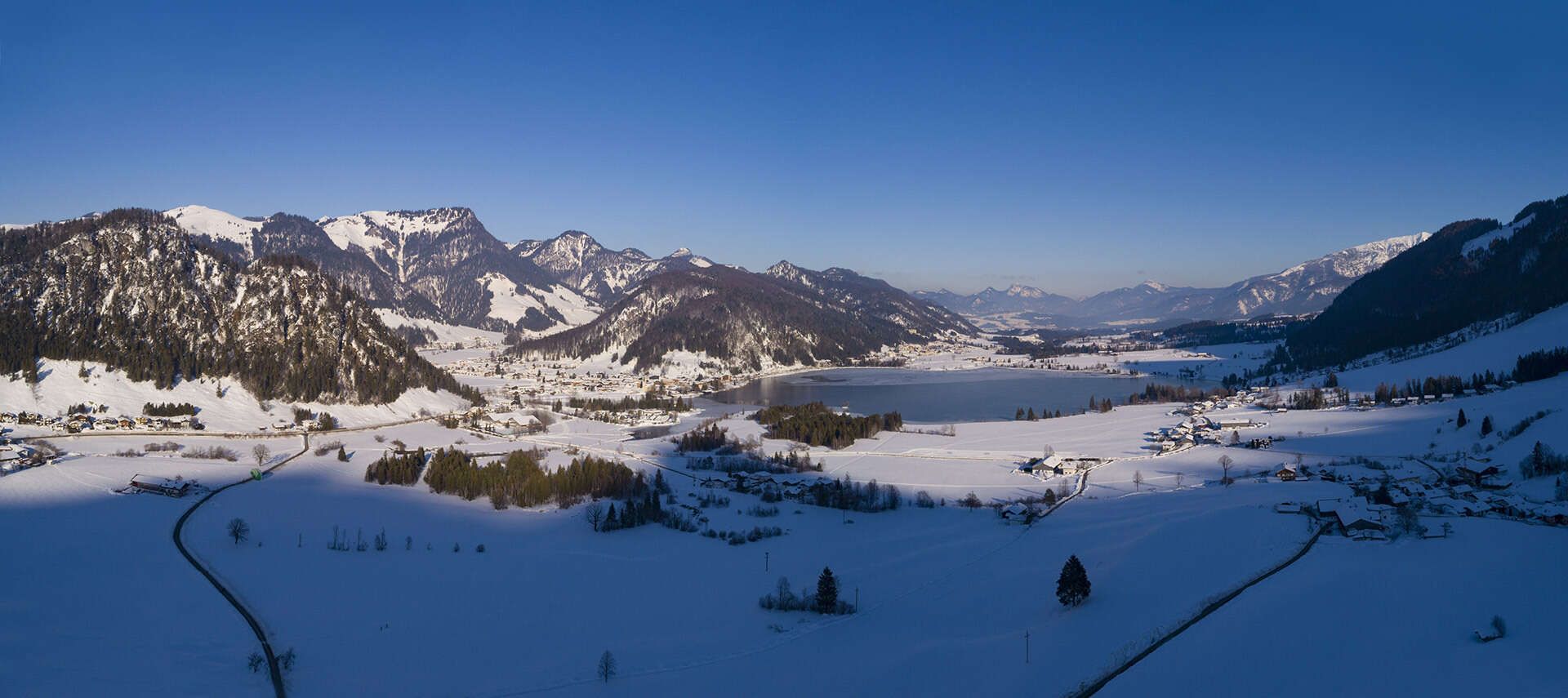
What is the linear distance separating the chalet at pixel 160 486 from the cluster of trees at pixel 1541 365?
95826 millimetres

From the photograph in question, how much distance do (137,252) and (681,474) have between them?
207ft

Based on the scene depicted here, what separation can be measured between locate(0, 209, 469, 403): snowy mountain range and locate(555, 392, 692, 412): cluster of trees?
60.4 ft

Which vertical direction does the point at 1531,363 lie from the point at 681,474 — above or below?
above

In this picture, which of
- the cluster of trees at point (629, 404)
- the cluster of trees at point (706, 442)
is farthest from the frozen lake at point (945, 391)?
the cluster of trees at point (706, 442)

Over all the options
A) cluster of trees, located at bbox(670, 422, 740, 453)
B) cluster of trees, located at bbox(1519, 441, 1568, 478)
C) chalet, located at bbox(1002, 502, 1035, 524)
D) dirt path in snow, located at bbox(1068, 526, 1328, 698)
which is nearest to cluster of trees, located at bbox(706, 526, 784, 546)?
chalet, located at bbox(1002, 502, 1035, 524)

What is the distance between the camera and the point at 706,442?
66875 mm

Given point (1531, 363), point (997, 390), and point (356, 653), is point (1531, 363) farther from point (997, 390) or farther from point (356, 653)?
point (356, 653)

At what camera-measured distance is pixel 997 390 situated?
116 meters

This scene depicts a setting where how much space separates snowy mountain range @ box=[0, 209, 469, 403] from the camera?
219ft

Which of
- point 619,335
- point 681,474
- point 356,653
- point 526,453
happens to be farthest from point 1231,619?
point 619,335

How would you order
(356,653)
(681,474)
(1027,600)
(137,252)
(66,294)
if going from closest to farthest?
(356,653) < (1027,600) < (681,474) < (66,294) < (137,252)

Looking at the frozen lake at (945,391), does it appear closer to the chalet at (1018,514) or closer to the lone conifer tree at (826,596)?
the chalet at (1018,514)

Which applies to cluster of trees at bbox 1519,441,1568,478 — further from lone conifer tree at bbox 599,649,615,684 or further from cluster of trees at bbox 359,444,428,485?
cluster of trees at bbox 359,444,428,485

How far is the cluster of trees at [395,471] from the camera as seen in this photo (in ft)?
168
